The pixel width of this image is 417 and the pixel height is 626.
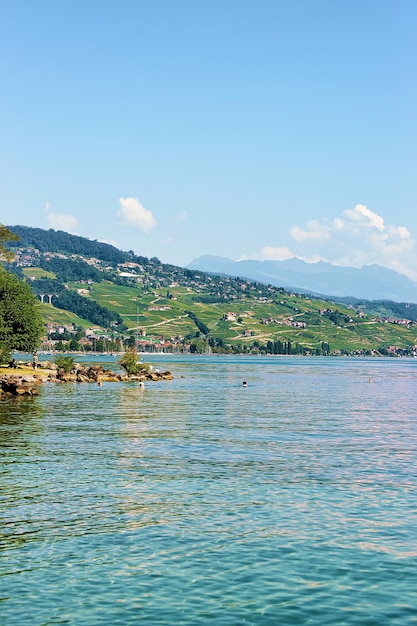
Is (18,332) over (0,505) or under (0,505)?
over

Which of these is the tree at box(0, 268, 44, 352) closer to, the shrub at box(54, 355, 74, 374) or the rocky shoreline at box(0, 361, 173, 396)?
the rocky shoreline at box(0, 361, 173, 396)

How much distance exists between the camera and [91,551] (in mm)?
26562

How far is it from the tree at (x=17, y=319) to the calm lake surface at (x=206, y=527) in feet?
222

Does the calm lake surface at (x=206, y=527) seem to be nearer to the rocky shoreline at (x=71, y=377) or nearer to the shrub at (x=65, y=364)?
the rocky shoreline at (x=71, y=377)

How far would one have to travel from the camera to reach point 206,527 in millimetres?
29859

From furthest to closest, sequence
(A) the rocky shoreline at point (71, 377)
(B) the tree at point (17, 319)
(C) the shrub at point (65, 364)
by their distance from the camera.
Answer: (C) the shrub at point (65, 364)
(B) the tree at point (17, 319)
(A) the rocky shoreline at point (71, 377)

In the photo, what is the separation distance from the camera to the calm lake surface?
21672 mm

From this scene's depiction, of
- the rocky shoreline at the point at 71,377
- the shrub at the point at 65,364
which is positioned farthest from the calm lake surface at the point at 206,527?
the shrub at the point at 65,364

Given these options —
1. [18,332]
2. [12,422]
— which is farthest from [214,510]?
[18,332]

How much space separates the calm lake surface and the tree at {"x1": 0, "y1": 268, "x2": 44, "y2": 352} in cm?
6758

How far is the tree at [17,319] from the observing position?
128 meters

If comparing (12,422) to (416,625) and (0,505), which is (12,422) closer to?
(0,505)

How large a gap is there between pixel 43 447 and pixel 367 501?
25.2 metres

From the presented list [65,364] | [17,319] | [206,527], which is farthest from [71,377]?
[206,527]
